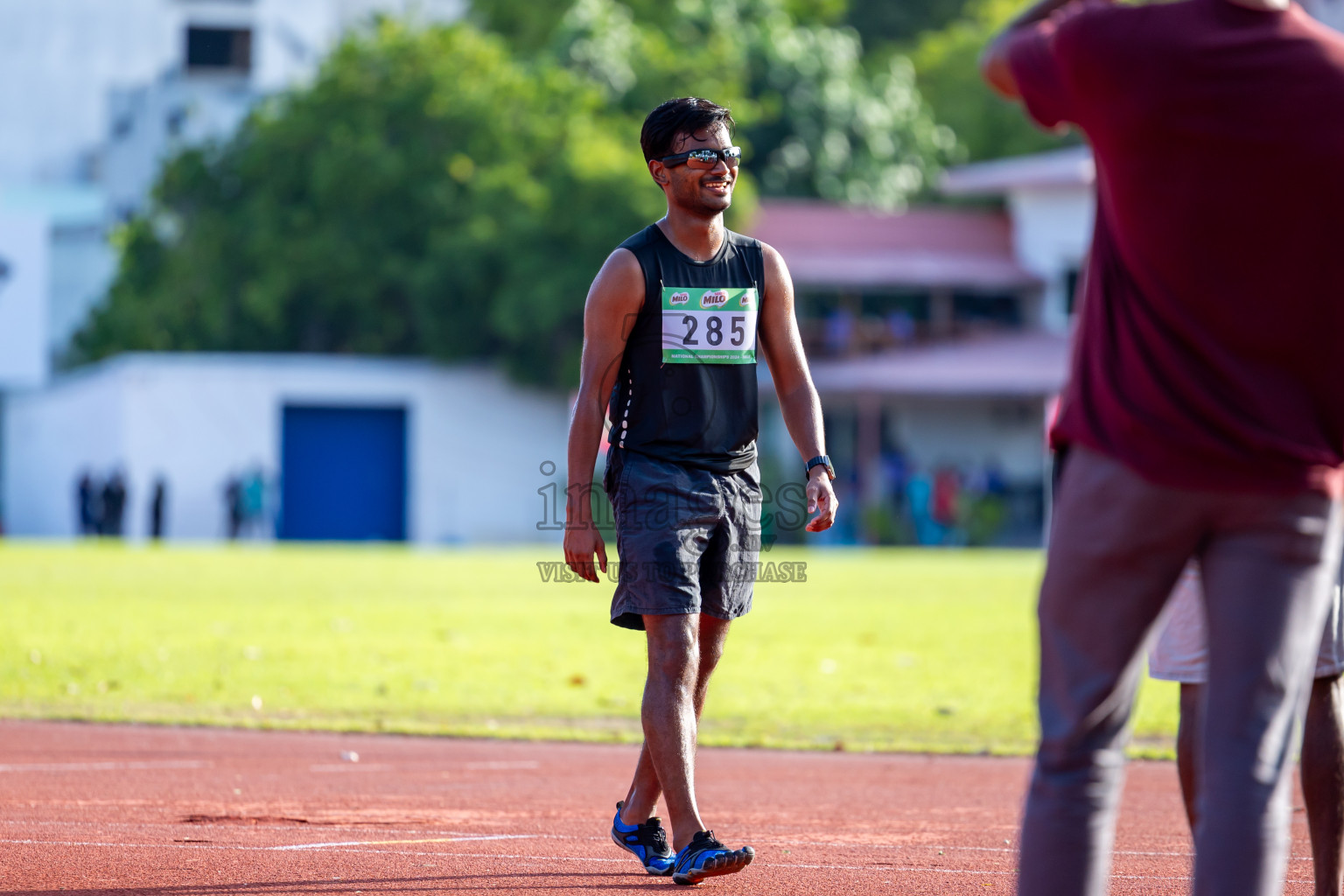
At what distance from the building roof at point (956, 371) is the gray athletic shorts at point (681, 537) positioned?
38369 millimetres

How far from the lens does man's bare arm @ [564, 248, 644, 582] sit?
18.1ft

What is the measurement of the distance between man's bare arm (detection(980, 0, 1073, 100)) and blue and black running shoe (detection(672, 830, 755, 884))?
7.96 feet

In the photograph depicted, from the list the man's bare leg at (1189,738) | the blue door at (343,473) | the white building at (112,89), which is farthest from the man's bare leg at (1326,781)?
the white building at (112,89)

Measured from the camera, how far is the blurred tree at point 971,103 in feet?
196

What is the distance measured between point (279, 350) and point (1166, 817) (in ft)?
142

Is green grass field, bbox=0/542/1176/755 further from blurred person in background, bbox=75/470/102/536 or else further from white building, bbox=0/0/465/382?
white building, bbox=0/0/465/382

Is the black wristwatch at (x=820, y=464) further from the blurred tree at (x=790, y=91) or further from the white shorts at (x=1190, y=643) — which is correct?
the blurred tree at (x=790, y=91)

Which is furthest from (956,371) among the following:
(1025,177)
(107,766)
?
(107,766)

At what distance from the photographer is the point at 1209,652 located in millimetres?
3404

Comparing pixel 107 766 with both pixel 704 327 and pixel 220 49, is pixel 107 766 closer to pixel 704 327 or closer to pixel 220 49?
pixel 704 327

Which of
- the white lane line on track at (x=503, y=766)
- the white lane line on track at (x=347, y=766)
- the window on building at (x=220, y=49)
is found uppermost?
the window on building at (x=220, y=49)

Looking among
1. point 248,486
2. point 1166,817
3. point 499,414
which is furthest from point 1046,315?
point 1166,817

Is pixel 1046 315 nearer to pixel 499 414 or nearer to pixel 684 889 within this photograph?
pixel 499 414

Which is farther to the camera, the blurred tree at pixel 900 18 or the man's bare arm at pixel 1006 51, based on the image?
the blurred tree at pixel 900 18
